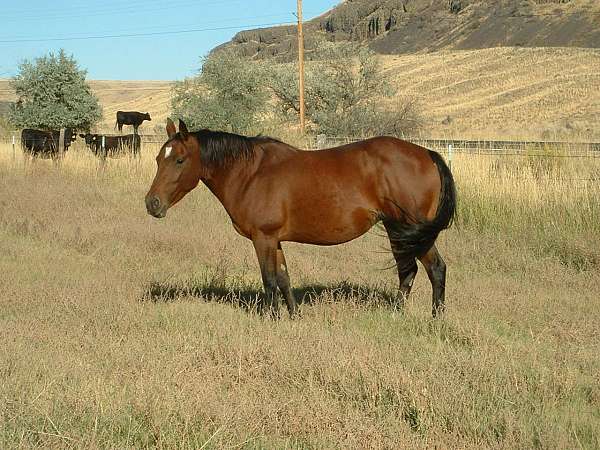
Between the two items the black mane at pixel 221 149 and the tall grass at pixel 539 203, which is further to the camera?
the tall grass at pixel 539 203

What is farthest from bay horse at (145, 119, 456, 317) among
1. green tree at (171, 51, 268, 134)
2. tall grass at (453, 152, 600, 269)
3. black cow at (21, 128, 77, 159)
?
green tree at (171, 51, 268, 134)

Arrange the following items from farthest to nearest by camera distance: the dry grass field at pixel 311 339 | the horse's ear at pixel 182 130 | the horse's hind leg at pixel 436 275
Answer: the horse's hind leg at pixel 436 275 < the horse's ear at pixel 182 130 < the dry grass field at pixel 311 339

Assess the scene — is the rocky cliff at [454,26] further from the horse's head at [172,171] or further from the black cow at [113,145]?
the horse's head at [172,171]

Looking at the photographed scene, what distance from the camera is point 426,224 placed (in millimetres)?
7027

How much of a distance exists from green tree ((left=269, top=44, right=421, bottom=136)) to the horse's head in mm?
26221

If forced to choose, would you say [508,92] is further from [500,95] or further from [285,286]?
[285,286]

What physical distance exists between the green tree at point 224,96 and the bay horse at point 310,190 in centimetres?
2337

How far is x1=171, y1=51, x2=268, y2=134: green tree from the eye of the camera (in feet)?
102

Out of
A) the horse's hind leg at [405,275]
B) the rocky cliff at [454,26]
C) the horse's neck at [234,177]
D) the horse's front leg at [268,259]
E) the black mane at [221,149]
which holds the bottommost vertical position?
the horse's hind leg at [405,275]

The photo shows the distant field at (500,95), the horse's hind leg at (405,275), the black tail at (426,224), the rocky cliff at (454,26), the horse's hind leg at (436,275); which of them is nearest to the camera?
the black tail at (426,224)

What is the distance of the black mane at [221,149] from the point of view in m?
7.14

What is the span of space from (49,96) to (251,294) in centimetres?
3040

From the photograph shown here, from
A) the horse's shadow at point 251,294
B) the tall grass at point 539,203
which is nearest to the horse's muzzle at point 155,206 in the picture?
the horse's shadow at point 251,294

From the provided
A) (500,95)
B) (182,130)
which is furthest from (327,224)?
(500,95)
